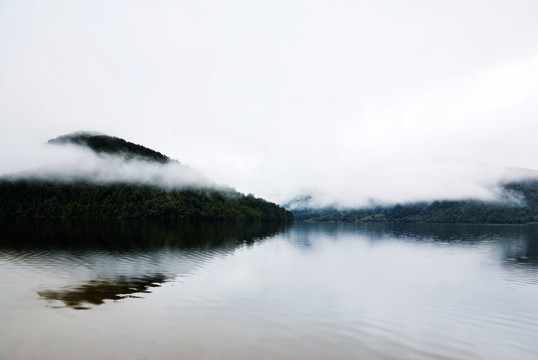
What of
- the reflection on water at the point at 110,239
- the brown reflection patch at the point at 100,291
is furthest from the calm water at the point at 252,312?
the reflection on water at the point at 110,239

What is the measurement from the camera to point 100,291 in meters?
29.8

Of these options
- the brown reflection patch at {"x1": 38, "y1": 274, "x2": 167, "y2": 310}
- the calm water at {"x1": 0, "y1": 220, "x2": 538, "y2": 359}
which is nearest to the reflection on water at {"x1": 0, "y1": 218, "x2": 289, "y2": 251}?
the calm water at {"x1": 0, "y1": 220, "x2": 538, "y2": 359}

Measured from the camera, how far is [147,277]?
1462 inches

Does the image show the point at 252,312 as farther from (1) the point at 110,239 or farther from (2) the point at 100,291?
(1) the point at 110,239

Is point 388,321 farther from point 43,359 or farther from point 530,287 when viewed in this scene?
point 530,287

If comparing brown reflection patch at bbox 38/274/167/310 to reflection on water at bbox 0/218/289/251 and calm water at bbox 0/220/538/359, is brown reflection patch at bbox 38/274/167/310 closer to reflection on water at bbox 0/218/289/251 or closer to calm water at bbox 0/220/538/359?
calm water at bbox 0/220/538/359

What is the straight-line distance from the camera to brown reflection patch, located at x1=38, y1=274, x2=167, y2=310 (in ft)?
85.7

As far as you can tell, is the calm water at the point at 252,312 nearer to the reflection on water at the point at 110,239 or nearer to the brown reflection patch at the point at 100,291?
the brown reflection patch at the point at 100,291

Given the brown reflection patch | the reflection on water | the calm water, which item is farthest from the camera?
the reflection on water

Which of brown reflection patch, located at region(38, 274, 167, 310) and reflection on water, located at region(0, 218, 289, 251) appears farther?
reflection on water, located at region(0, 218, 289, 251)

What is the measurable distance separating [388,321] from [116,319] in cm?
2134

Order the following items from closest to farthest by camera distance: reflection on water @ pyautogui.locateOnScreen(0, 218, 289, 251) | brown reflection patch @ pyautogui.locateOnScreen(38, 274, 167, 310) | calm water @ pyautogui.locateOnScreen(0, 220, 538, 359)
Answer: calm water @ pyautogui.locateOnScreen(0, 220, 538, 359)
brown reflection patch @ pyautogui.locateOnScreen(38, 274, 167, 310)
reflection on water @ pyautogui.locateOnScreen(0, 218, 289, 251)

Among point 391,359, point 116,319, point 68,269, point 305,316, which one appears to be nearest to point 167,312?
point 116,319

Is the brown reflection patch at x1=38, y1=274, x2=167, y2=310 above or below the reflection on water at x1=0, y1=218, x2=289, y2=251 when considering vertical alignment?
above
